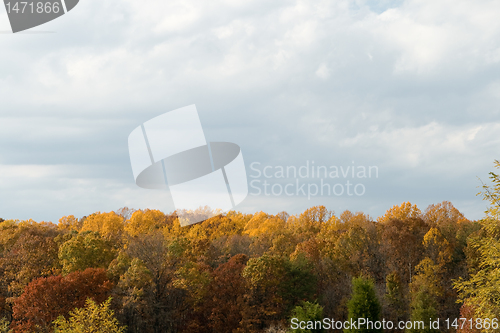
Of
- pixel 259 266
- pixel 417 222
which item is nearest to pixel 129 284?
pixel 259 266

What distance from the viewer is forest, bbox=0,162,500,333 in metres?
50.9

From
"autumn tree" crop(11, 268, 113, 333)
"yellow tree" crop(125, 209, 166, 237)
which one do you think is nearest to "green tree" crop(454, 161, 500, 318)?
"autumn tree" crop(11, 268, 113, 333)

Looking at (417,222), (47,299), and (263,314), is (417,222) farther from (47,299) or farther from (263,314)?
(47,299)

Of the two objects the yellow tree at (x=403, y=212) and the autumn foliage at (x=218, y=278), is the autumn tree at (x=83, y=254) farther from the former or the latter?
the yellow tree at (x=403, y=212)

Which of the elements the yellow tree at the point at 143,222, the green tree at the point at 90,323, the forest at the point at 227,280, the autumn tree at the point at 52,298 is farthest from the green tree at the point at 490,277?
the yellow tree at the point at 143,222

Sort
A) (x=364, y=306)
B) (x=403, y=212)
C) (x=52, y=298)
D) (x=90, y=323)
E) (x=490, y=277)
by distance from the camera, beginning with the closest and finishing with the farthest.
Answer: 1. (x=490, y=277)
2. (x=90, y=323)
3. (x=364, y=306)
4. (x=52, y=298)
5. (x=403, y=212)

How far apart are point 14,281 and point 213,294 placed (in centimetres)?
2244

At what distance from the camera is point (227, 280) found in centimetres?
5825

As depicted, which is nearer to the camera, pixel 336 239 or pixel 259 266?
pixel 259 266

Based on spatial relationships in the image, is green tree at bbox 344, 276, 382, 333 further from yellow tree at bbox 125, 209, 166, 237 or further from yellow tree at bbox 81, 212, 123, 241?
yellow tree at bbox 81, 212, 123, 241

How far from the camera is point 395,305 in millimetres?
62125

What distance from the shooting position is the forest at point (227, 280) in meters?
50.9

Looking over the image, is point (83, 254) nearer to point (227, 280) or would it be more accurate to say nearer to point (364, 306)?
point (227, 280)

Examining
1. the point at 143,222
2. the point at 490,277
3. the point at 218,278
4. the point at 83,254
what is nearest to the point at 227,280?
the point at 218,278
